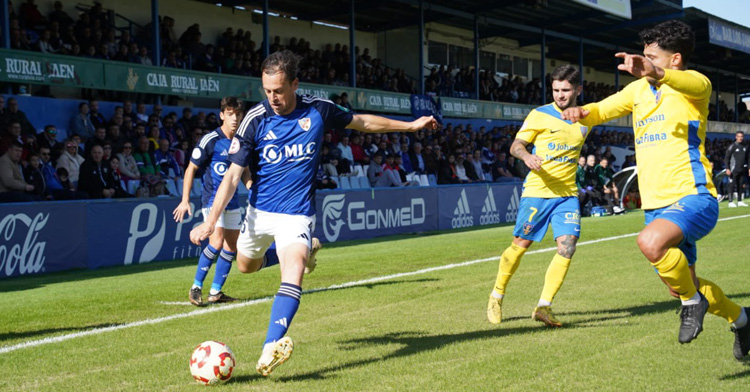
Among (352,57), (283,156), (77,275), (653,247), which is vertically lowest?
(77,275)

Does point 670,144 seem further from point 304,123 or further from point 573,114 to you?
point 304,123

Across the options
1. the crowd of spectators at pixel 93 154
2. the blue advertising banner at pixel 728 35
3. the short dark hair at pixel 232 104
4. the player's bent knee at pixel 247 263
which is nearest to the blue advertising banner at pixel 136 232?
the crowd of spectators at pixel 93 154

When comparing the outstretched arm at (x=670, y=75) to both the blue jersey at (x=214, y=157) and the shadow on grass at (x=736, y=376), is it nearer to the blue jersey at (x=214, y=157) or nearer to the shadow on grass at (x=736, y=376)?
the shadow on grass at (x=736, y=376)

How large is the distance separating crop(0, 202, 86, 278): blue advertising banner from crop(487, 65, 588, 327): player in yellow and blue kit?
7885mm

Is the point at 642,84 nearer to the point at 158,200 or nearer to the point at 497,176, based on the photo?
the point at 158,200

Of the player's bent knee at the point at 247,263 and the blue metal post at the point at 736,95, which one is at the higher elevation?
the blue metal post at the point at 736,95

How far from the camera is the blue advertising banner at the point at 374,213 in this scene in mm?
16594

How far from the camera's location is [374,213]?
1794 centimetres

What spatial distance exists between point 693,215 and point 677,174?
0.32m

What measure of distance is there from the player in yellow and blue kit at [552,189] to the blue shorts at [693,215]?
182 cm

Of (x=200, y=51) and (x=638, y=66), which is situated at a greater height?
(x=200, y=51)

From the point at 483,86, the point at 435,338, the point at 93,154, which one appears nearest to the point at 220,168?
the point at 435,338

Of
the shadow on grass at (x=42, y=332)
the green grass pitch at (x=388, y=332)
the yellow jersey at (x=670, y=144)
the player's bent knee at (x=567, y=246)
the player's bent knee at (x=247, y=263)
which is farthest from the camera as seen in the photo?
the player's bent knee at (x=567, y=246)

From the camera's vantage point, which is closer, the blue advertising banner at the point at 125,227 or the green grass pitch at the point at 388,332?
the green grass pitch at the point at 388,332
